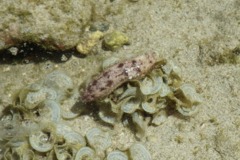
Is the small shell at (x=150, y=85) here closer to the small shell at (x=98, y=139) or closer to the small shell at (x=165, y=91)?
the small shell at (x=165, y=91)

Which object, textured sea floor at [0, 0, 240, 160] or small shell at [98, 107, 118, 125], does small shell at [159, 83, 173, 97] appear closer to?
textured sea floor at [0, 0, 240, 160]

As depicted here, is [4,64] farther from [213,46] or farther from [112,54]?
[213,46]

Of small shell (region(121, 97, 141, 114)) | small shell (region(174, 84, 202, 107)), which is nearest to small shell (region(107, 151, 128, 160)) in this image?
small shell (region(121, 97, 141, 114))

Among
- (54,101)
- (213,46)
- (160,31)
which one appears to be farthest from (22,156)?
(213,46)

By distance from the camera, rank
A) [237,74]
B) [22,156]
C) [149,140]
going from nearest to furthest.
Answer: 1. [22,156]
2. [149,140]
3. [237,74]

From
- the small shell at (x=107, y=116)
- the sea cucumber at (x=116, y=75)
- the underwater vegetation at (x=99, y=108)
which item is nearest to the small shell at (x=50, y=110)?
the underwater vegetation at (x=99, y=108)

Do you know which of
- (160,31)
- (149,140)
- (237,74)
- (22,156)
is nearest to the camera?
(22,156)

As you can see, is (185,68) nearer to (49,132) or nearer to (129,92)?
(129,92)
